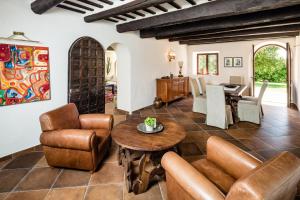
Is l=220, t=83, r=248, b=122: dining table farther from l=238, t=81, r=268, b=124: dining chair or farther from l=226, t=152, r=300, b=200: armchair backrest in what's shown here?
l=226, t=152, r=300, b=200: armchair backrest

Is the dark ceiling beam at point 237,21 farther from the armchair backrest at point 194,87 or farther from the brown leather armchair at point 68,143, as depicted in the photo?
the brown leather armchair at point 68,143

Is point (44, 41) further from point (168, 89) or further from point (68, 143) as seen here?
point (168, 89)

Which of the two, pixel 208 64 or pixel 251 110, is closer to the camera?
pixel 251 110

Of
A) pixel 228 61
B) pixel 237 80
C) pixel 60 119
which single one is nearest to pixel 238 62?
pixel 228 61

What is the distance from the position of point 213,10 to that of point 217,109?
2.09 metres

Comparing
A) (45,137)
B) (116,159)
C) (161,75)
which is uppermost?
(161,75)

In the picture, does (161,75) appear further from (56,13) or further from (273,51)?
(273,51)

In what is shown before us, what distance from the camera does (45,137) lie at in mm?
2445

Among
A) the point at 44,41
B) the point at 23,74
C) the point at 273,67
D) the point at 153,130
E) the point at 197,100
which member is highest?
the point at 273,67

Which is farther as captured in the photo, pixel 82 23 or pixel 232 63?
pixel 232 63

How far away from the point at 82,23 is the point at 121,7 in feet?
3.87

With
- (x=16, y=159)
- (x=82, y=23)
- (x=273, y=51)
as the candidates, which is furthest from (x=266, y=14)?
(x=273, y=51)

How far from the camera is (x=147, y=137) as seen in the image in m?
2.31

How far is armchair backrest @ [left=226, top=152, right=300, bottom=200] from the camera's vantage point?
3.29ft
